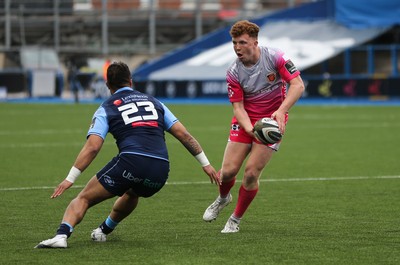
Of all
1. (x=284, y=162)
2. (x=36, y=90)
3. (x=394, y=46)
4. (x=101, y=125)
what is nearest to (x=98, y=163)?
(x=284, y=162)

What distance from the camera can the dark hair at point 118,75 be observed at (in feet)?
30.5

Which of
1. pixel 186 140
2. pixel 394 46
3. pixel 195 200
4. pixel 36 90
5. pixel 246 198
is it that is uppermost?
pixel 186 140

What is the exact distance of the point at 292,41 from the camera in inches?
1681

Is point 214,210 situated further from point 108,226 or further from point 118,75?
point 118,75

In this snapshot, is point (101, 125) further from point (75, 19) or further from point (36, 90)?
point (75, 19)

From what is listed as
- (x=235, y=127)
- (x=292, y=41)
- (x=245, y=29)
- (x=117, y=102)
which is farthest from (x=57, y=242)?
(x=292, y=41)

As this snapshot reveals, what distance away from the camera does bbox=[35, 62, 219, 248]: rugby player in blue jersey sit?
909 centimetres

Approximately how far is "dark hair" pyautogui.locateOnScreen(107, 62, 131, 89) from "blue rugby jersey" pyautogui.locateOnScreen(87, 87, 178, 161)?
83 mm

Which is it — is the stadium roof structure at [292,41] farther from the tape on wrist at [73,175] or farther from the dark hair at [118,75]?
the tape on wrist at [73,175]

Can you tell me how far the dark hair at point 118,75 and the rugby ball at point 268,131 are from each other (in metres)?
1.42

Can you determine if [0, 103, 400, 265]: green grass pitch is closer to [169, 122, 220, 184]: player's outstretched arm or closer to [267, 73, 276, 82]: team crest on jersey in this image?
[169, 122, 220, 184]: player's outstretched arm

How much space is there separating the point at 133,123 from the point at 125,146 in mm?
210

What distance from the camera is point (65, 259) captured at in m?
8.52

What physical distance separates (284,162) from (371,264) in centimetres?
1014
